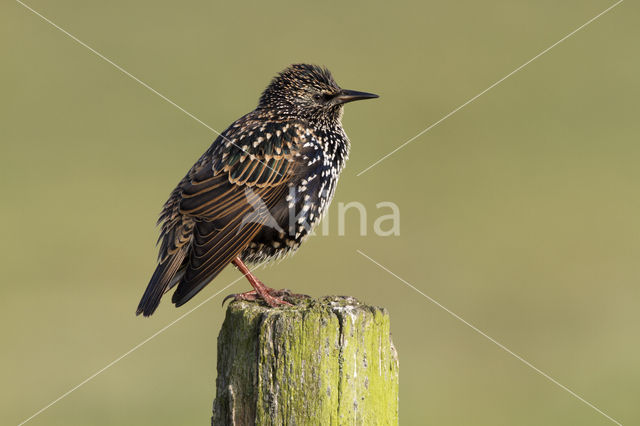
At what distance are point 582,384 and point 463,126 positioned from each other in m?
13.0

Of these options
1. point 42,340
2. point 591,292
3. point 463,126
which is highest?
point 463,126

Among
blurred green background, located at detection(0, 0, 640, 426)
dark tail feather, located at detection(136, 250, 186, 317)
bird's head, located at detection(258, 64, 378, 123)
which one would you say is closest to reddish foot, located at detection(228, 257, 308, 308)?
dark tail feather, located at detection(136, 250, 186, 317)

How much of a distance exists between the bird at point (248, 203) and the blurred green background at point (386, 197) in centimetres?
571

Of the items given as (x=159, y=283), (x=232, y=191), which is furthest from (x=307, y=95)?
(x=159, y=283)

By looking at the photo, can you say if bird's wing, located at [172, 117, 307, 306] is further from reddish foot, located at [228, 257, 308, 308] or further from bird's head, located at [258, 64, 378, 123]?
bird's head, located at [258, 64, 378, 123]

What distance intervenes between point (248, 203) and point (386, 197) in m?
13.2

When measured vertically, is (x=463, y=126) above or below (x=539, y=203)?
above

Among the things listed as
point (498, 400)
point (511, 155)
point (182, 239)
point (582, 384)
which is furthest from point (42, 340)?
point (511, 155)

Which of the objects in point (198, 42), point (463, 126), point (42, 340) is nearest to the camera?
point (42, 340)

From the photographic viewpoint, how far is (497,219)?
1953 cm

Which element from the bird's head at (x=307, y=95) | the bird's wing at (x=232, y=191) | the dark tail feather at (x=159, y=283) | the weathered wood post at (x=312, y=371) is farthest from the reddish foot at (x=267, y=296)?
the bird's head at (x=307, y=95)

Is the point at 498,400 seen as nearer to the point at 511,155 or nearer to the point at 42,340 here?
the point at 42,340

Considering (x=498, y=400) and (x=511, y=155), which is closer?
(x=498, y=400)

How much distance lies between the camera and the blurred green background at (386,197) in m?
13.1
